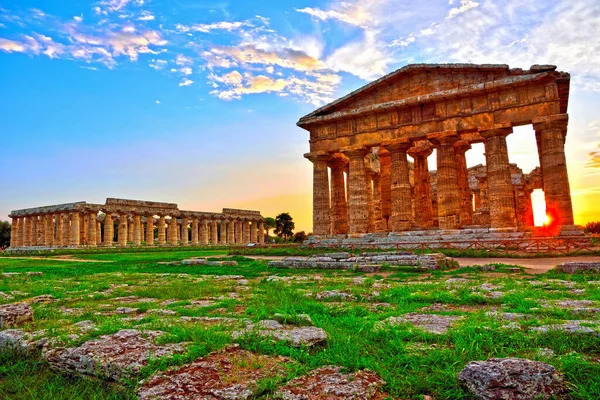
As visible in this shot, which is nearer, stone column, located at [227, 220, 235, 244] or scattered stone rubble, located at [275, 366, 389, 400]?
scattered stone rubble, located at [275, 366, 389, 400]

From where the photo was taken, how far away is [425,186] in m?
35.0

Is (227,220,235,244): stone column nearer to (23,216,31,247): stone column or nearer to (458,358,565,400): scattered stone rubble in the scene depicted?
(23,216,31,247): stone column

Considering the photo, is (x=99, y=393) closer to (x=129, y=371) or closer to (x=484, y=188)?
(x=129, y=371)

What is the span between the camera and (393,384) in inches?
118

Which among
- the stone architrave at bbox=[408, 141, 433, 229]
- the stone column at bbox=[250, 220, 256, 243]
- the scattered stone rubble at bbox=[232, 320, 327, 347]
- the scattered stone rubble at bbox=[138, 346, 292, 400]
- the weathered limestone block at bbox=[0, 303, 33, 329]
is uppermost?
the stone architrave at bbox=[408, 141, 433, 229]

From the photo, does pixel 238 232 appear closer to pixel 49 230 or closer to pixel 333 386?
pixel 49 230

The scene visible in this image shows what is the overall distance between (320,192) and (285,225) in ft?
193

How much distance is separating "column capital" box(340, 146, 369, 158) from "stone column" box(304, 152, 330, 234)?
6.32 ft

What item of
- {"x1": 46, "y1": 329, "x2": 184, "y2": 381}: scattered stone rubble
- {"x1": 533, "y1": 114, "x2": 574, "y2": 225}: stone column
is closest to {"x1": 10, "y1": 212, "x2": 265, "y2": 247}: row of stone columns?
{"x1": 533, "y1": 114, "x2": 574, "y2": 225}: stone column

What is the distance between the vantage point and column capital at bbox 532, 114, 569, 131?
76.7 ft

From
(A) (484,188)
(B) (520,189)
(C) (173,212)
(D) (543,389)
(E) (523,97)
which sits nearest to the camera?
(D) (543,389)

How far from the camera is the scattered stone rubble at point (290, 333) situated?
3.88 metres

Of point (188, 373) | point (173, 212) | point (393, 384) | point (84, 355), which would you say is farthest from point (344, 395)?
point (173, 212)

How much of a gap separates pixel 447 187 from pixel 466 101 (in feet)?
19.9
